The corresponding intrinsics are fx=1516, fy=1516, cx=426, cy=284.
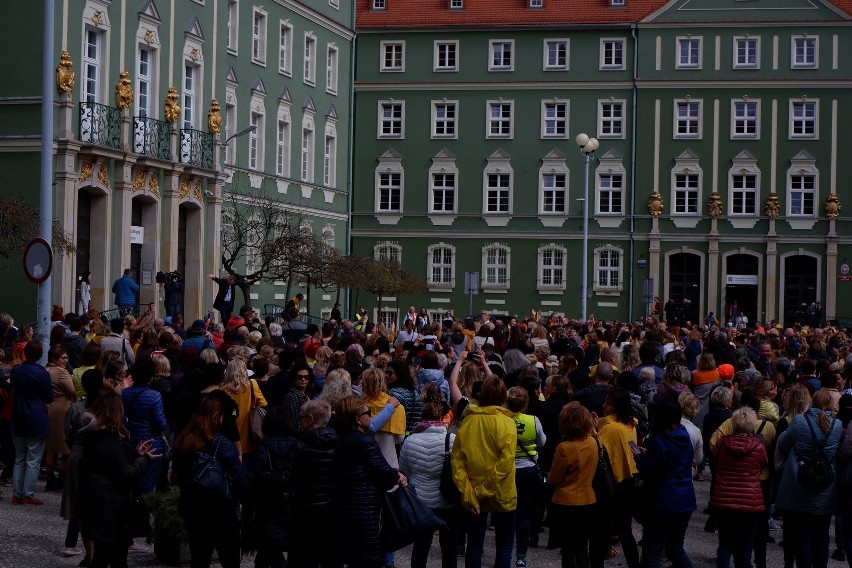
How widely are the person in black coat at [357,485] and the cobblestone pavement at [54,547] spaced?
331 cm

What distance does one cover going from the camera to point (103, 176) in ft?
124

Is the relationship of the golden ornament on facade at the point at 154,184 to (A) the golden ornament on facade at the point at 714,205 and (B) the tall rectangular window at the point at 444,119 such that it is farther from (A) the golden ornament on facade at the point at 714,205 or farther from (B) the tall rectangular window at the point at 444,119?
(A) the golden ornament on facade at the point at 714,205

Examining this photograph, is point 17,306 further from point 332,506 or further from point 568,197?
point 568,197

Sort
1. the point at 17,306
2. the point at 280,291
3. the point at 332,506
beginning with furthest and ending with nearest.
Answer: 1. the point at 280,291
2. the point at 17,306
3. the point at 332,506

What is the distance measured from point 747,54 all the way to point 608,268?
36.7 ft

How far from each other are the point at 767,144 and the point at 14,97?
129 feet

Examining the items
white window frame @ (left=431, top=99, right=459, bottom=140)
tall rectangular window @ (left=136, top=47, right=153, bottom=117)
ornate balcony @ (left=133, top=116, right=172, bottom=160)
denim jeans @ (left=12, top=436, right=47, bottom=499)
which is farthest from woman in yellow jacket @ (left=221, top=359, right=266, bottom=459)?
white window frame @ (left=431, top=99, right=459, bottom=140)

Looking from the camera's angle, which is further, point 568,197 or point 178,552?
point 568,197

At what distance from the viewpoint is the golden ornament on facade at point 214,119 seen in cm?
4366

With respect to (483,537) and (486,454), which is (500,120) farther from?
(486,454)

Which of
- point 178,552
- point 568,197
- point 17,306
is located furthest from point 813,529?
point 568,197

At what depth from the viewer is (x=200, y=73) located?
44031 millimetres

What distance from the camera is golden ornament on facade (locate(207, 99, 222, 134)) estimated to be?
4366 centimetres

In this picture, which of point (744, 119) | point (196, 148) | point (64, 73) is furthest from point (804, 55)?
point (64, 73)
